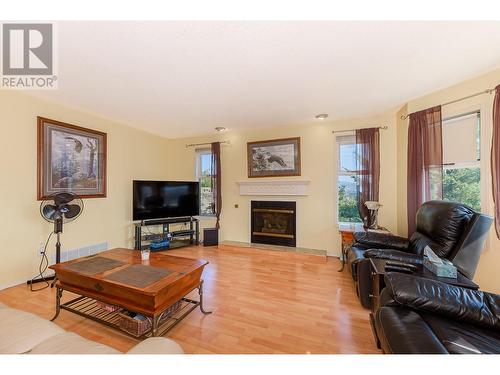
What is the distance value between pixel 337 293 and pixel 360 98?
252 centimetres

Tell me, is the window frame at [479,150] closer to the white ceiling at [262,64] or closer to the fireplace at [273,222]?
the white ceiling at [262,64]

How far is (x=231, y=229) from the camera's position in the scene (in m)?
4.46

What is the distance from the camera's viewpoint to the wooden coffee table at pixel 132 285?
1499mm

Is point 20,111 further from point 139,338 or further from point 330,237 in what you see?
point 330,237

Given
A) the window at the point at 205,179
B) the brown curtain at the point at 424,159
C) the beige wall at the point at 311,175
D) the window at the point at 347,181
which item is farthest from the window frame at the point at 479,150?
the window at the point at 205,179

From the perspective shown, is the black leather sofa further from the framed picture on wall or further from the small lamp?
the framed picture on wall

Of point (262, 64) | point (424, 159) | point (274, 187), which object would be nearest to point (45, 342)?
point (262, 64)

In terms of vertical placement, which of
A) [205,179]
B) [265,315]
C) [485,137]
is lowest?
[265,315]

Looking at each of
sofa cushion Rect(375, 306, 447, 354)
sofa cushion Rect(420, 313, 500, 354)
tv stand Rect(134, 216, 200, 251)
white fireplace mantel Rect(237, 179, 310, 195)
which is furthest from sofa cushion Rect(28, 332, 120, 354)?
white fireplace mantel Rect(237, 179, 310, 195)

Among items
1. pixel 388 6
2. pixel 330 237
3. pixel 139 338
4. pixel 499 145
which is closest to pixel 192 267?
pixel 139 338

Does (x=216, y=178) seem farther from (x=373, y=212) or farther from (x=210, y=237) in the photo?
(x=373, y=212)

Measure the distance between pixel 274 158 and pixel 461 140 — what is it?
2601 mm

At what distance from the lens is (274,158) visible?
408 centimetres

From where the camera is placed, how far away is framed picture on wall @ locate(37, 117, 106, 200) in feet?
9.05
